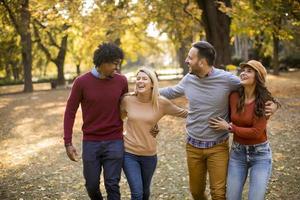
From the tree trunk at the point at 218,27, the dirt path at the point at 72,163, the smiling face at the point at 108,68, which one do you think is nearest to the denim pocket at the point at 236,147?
the smiling face at the point at 108,68

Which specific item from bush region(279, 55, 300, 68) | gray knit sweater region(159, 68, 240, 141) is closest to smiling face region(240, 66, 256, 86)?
gray knit sweater region(159, 68, 240, 141)

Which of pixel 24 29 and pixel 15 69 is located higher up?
pixel 24 29

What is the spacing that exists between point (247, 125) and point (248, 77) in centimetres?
51

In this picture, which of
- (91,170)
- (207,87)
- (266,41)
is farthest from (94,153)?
(266,41)

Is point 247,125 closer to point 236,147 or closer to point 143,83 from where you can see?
point 236,147

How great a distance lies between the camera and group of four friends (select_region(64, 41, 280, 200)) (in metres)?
4.66

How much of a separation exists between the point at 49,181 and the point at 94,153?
3.49m

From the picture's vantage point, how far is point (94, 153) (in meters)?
4.95

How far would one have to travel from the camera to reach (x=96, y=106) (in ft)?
16.2

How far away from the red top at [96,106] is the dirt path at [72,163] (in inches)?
93.1

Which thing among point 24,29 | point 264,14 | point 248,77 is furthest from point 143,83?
point 24,29

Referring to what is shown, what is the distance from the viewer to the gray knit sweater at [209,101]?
190 inches

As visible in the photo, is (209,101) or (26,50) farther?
(26,50)

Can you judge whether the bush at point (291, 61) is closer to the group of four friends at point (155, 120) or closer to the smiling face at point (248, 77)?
the group of four friends at point (155, 120)
